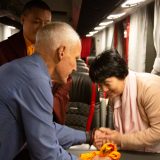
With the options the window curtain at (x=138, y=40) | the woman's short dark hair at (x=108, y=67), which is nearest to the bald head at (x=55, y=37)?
the woman's short dark hair at (x=108, y=67)

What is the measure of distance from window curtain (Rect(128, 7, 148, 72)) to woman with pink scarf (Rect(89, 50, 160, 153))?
3.42 meters

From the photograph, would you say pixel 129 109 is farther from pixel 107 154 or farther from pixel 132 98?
pixel 107 154

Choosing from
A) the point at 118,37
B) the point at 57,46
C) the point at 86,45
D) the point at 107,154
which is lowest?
the point at 86,45

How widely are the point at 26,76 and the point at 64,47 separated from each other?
0.21m

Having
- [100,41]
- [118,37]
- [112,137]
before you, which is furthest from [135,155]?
[100,41]

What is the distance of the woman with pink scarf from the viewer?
5.50 ft

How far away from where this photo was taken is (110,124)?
9.04 feet

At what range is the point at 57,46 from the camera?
1.23m

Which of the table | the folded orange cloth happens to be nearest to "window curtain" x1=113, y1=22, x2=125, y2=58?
the table

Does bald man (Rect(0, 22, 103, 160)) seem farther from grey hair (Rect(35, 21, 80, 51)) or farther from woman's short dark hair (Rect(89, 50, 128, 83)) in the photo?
woman's short dark hair (Rect(89, 50, 128, 83))

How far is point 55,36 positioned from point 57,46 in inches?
1.7

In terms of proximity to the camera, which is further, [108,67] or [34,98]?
[108,67]

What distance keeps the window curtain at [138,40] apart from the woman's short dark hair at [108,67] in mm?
3472

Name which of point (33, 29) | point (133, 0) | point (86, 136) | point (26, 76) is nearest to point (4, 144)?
point (26, 76)
